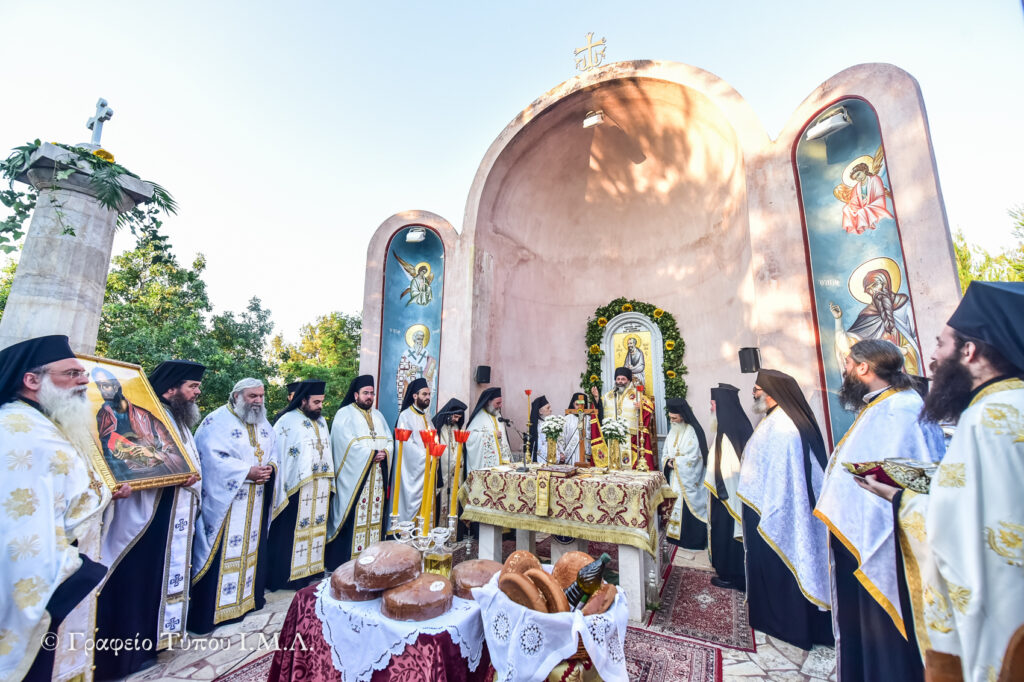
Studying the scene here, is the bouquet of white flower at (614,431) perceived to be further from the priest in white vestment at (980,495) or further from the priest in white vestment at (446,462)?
the priest in white vestment at (980,495)

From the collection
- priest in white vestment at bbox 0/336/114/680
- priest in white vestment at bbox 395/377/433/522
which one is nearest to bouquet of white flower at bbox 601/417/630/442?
priest in white vestment at bbox 395/377/433/522

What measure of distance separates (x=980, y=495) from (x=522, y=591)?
5.66 feet

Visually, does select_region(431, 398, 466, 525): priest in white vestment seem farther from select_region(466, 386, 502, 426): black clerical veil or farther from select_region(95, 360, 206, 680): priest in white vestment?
select_region(95, 360, 206, 680): priest in white vestment

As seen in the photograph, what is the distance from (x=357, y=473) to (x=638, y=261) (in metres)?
8.11

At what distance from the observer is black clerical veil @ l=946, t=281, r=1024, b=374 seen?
1.54 metres

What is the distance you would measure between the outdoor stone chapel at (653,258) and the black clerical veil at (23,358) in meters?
1.51

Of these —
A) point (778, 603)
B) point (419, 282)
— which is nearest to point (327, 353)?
point (419, 282)

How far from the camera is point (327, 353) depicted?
25328 millimetres

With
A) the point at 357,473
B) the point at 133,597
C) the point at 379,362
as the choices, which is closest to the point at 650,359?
the point at 379,362

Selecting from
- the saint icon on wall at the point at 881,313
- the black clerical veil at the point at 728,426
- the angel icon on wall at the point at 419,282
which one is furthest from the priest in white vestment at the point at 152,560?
the saint icon on wall at the point at 881,313

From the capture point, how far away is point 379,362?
973cm

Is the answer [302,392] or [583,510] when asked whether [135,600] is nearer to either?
[302,392]

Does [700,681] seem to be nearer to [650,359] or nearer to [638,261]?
[650,359]

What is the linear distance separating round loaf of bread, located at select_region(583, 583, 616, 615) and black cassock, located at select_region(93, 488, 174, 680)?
3.51 meters
